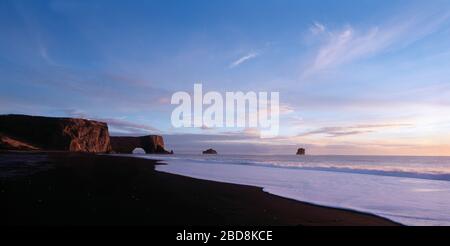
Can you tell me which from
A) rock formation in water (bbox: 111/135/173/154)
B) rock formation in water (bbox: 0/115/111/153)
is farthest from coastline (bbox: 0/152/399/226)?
rock formation in water (bbox: 111/135/173/154)

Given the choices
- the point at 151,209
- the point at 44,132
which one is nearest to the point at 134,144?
the point at 44,132

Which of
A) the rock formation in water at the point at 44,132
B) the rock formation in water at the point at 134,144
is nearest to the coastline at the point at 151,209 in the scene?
the rock formation in water at the point at 44,132

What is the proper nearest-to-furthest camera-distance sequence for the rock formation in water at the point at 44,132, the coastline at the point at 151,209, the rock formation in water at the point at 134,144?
the coastline at the point at 151,209
the rock formation in water at the point at 44,132
the rock formation in water at the point at 134,144

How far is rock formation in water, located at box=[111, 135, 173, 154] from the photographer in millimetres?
169750

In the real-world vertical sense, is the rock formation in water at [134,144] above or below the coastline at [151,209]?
above

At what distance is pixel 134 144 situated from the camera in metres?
174

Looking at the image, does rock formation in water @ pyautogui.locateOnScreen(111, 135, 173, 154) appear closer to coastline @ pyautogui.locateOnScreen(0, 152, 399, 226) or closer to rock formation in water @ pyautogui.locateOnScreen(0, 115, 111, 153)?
rock formation in water @ pyautogui.locateOnScreen(0, 115, 111, 153)

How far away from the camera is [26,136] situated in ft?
332

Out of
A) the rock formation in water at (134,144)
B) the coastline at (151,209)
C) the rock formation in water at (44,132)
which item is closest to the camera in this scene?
the coastline at (151,209)

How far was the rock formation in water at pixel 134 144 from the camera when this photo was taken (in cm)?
16975

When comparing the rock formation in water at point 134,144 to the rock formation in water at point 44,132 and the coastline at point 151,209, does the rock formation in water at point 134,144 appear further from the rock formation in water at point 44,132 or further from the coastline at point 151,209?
the coastline at point 151,209
